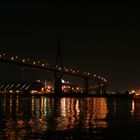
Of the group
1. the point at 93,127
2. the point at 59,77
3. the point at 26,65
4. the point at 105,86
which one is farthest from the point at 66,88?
the point at 93,127

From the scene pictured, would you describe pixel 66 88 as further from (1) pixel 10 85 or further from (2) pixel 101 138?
(2) pixel 101 138

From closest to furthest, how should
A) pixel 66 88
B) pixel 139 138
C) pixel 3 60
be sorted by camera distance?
pixel 139 138
pixel 3 60
pixel 66 88

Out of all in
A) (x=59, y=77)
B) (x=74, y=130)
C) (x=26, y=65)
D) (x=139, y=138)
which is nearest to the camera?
(x=139, y=138)

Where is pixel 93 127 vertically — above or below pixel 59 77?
below

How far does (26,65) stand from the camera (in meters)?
77.2

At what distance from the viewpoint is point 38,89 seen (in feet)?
464

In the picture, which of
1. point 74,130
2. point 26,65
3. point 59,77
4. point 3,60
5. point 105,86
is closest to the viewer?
point 74,130

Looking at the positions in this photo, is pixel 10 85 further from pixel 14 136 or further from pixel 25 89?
pixel 14 136

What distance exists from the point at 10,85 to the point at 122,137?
428 ft

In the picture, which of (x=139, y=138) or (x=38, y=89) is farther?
(x=38, y=89)

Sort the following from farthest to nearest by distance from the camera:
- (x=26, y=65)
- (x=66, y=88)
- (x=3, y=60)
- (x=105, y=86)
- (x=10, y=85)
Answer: (x=10, y=85) → (x=66, y=88) → (x=105, y=86) → (x=26, y=65) → (x=3, y=60)

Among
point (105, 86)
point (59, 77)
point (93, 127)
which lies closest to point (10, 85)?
point (105, 86)

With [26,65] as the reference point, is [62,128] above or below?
below

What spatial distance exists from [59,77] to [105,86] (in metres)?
34.2
